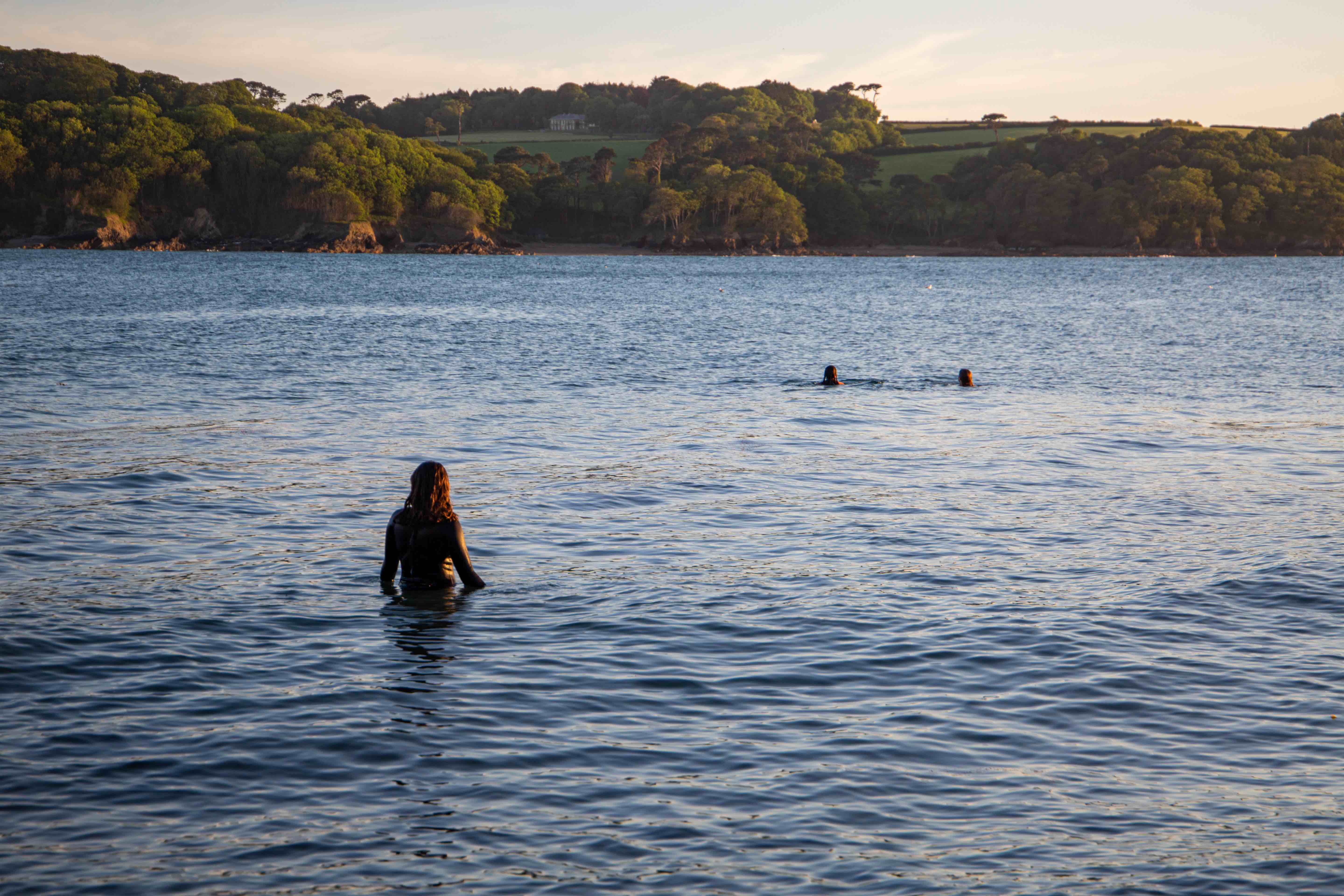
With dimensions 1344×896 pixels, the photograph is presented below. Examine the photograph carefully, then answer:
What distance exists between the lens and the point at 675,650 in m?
11.8

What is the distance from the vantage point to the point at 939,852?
25.5 feet

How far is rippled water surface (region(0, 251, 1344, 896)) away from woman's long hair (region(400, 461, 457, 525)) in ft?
3.53

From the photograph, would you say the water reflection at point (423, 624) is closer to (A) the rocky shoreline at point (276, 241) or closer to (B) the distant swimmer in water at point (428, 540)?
(B) the distant swimmer in water at point (428, 540)

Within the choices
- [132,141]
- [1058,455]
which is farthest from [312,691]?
[132,141]

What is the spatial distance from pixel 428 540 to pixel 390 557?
0.54 m

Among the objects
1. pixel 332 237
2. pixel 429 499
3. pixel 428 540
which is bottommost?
pixel 428 540

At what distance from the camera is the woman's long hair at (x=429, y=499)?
1234 cm

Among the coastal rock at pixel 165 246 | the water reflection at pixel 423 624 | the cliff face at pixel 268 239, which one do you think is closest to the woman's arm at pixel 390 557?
the water reflection at pixel 423 624

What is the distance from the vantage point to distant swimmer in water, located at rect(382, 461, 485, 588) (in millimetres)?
12453

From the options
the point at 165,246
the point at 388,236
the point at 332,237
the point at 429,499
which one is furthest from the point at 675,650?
the point at 388,236

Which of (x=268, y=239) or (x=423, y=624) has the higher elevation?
(x=268, y=239)

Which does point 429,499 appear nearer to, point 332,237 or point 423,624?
point 423,624

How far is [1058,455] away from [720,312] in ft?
165

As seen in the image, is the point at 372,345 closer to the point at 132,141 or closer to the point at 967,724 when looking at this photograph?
the point at 967,724
